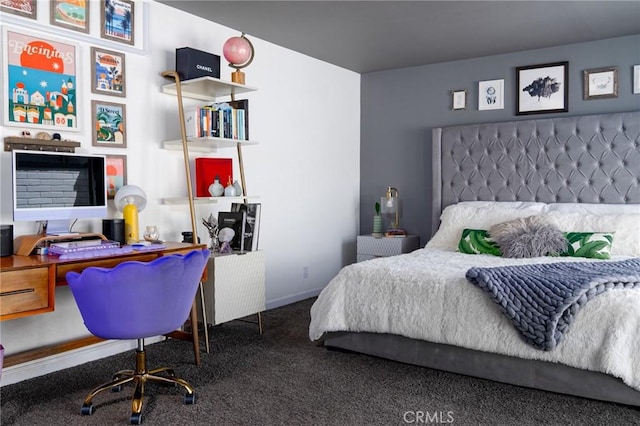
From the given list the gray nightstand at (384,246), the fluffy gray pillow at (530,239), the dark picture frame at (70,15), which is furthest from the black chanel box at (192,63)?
the fluffy gray pillow at (530,239)

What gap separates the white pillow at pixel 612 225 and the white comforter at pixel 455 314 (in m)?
0.49

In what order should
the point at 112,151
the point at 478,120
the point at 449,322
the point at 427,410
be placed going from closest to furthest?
the point at 427,410 < the point at 449,322 < the point at 112,151 < the point at 478,120

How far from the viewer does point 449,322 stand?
2941 millimetres

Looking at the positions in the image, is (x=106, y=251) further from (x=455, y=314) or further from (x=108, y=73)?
(x=455, y=314)

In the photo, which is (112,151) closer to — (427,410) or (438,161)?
(427,410)

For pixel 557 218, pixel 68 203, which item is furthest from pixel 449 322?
pixel 68 203

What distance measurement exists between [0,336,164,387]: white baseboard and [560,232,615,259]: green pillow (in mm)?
3066

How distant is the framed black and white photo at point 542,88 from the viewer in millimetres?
4652

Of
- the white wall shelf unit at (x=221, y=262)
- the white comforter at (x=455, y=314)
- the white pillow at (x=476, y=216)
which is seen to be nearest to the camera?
the white comforter at (x=455, y=314)

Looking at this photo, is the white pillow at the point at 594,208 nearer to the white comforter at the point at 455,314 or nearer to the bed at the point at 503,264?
the bed at the point at 503,264

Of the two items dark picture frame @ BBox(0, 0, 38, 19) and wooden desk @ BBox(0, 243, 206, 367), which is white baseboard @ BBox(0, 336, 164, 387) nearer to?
wooden desk @ BBox(0, 243, 206, 367)

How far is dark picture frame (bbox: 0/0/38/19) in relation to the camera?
289 cm

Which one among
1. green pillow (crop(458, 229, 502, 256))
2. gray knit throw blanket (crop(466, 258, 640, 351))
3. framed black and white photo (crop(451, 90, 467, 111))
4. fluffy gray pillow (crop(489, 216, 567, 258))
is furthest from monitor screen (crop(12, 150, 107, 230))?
framed black and white photo (crop(451, 90, 467, 111))

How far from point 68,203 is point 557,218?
3.47 meters
